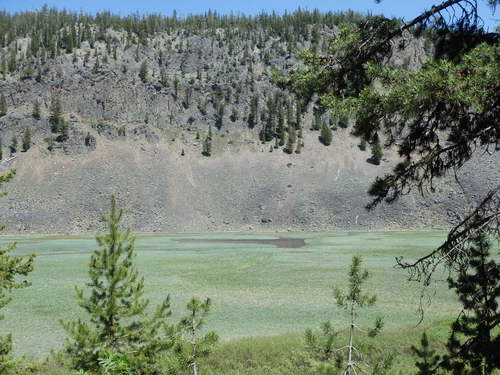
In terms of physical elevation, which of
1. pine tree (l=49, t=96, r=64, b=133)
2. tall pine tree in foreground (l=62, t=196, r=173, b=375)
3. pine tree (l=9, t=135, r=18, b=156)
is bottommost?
tall pine tree in foreground (l=62, t=196, r=173, b=375)

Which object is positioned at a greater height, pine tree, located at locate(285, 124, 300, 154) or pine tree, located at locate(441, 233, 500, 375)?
pine tree, located at locate(285, 124, 300, 154)

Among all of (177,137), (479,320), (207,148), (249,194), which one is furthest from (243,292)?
(177,137)

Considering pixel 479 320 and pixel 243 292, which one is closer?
pixel 479 320

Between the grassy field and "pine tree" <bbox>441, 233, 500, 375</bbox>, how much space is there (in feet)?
36.8

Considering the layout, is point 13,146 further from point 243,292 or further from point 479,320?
point 479,320

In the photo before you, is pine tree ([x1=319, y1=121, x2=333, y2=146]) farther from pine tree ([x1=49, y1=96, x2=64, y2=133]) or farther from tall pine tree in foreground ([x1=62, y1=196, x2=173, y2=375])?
tall pine tree in foreground ([x1=62, y1=196, x2=173, y2=375])

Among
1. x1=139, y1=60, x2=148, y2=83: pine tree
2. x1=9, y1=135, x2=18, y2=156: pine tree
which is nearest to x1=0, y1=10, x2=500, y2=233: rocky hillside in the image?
x1=9, y1=135, x2=18, y2=156: pine tree

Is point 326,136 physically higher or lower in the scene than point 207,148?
higher

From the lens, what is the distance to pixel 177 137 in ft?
376

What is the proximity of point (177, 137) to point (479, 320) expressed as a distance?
112 meters

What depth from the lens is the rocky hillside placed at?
89.0m

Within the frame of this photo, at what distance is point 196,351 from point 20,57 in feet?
448

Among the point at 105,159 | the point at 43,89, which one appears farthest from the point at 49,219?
the point at 43,89

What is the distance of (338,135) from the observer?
118750 mm
